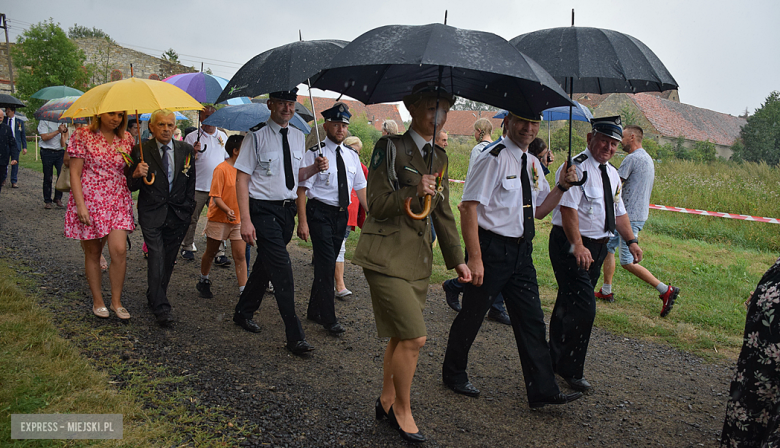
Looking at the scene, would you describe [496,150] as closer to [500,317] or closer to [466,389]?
[466,389]

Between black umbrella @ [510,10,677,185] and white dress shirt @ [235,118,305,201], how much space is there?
2279 mm

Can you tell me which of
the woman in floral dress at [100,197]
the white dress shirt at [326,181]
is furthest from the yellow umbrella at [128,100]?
the white dress shirt at [326,181]

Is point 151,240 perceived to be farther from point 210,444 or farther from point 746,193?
point 746,193

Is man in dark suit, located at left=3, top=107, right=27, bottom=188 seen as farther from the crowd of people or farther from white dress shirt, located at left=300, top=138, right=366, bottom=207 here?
white dress shirt, located at left=300, top=138, right=366, bottom=207

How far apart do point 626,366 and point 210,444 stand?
3673 mm

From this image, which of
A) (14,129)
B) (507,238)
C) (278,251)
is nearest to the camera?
(507,238)

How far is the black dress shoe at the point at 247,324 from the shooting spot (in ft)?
16.7

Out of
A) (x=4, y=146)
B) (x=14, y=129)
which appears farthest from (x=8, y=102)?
(x=4, y=146)

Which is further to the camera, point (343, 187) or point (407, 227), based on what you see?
point (343, 187)

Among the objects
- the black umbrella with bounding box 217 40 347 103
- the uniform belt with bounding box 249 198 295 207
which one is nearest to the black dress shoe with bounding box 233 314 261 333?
the uniform belt with bounding box 249 198 295 207

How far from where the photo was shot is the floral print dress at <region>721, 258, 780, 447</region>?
2.60 m

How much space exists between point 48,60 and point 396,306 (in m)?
28.0

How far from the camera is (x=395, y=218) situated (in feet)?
10.7

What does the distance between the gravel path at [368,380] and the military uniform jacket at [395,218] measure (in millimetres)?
1096
